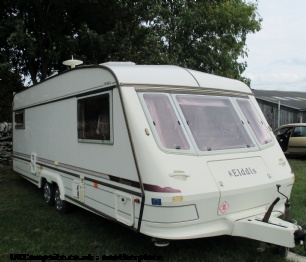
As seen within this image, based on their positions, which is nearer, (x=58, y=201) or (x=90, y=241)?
(x=90, y=241)

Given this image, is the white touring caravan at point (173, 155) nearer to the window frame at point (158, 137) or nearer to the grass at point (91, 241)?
the window frame at point (158, 137)

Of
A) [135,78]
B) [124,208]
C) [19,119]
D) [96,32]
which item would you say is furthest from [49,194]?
[96,32]

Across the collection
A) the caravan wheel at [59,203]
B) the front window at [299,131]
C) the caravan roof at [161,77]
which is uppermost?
the caravan roof at [161,77]

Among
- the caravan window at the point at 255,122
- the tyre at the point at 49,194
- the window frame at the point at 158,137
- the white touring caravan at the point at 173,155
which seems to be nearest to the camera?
the white touring caravan at the point at 173,155

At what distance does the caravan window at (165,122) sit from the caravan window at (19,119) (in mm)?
5260

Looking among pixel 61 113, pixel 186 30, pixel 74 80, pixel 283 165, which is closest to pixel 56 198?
pixel 61 113

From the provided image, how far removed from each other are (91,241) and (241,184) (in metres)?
2.15

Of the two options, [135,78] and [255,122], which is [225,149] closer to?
[255,122]

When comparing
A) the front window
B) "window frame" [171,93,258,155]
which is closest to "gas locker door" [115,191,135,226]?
"window frame" [171,93,258,155]

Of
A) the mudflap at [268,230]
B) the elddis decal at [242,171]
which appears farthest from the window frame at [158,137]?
the mudflap at [268,230]

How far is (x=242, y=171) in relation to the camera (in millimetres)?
4555

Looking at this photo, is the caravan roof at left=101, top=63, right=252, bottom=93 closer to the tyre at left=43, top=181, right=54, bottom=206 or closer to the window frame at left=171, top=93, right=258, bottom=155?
the window frame at left=171, top=93, right=258, bottom=155

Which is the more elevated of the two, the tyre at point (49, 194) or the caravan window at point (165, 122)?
the caravan window at point (165, 122)

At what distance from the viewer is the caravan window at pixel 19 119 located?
29.4 feet
